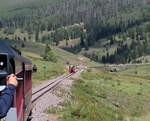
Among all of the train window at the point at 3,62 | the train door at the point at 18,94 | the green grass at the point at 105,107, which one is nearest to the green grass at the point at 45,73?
the green grass at the point at 105,107

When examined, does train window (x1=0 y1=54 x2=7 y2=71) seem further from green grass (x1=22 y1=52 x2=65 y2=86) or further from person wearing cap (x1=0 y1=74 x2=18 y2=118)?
green grass (x1=22 y1=52 x2=65 y2=86)

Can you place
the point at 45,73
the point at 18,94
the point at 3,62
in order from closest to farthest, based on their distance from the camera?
1. the point at 3,62
2. the point at 18,94
3. the point at 45,73

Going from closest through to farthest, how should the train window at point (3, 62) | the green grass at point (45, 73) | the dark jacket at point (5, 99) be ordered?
1. the dark jacket at point (5, 99)
2. the train window at point (3, 62)
3. the green grass at point (45, 73)

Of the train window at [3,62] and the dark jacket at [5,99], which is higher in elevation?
the train window at [3,62]

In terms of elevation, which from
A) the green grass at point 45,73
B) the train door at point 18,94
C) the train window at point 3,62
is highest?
the train window at point 3,62

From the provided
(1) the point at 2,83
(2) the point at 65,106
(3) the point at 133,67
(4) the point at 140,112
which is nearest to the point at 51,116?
(2) the point at 65,106

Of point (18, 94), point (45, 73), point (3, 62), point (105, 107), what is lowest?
point (45, 73)

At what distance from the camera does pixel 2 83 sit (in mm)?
4453

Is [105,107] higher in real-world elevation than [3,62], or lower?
lower

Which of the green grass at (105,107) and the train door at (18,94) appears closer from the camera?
the train door at (18,94)

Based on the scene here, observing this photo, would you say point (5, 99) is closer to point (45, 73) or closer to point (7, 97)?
point (7, 97)

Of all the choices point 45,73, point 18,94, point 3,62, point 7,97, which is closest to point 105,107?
point 18,94

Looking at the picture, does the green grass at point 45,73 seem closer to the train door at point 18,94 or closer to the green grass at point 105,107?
the green grass at point 105,107

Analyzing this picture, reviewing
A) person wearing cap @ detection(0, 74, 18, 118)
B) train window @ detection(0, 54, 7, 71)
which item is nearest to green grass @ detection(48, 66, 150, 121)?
train window @ detection(0, 54, 7, 71)
